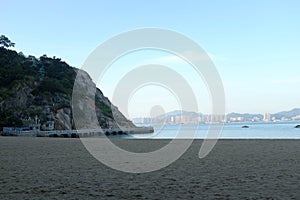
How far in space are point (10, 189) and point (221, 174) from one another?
6.58m

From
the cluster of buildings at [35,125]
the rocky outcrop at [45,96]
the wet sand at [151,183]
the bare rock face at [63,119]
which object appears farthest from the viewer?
the bare rock face at [63,119]

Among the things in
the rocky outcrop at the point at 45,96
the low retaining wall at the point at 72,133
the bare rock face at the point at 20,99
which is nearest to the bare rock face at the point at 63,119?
the rocky outcrop at the point at 45,96

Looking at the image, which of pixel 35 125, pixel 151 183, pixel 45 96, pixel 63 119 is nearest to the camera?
pixel 151 183

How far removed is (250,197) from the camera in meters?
7.79

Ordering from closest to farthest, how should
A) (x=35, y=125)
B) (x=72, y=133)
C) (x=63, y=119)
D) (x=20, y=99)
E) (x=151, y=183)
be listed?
(x=151, y=183), (x=35, y=125), (x=72, y=133), (x=20, y=99), (x=63, y=119)

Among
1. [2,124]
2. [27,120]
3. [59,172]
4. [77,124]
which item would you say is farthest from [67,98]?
[59,172]

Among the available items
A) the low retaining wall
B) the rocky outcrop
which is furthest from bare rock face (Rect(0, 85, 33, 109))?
the low retaining wall

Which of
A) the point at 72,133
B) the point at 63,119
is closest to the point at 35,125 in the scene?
the point at 72,133

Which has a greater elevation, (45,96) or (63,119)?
(45,96)

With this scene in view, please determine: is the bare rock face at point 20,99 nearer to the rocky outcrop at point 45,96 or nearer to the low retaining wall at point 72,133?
the rocky outcrop at point 45,96

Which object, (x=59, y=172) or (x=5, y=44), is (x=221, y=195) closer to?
(x=59, y=172)

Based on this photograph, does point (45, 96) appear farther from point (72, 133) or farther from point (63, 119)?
point (72, 133)

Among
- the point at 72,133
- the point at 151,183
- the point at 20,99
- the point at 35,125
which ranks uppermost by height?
the point at 20,99

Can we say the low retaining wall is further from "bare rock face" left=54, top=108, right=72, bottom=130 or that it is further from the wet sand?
the wet sand
